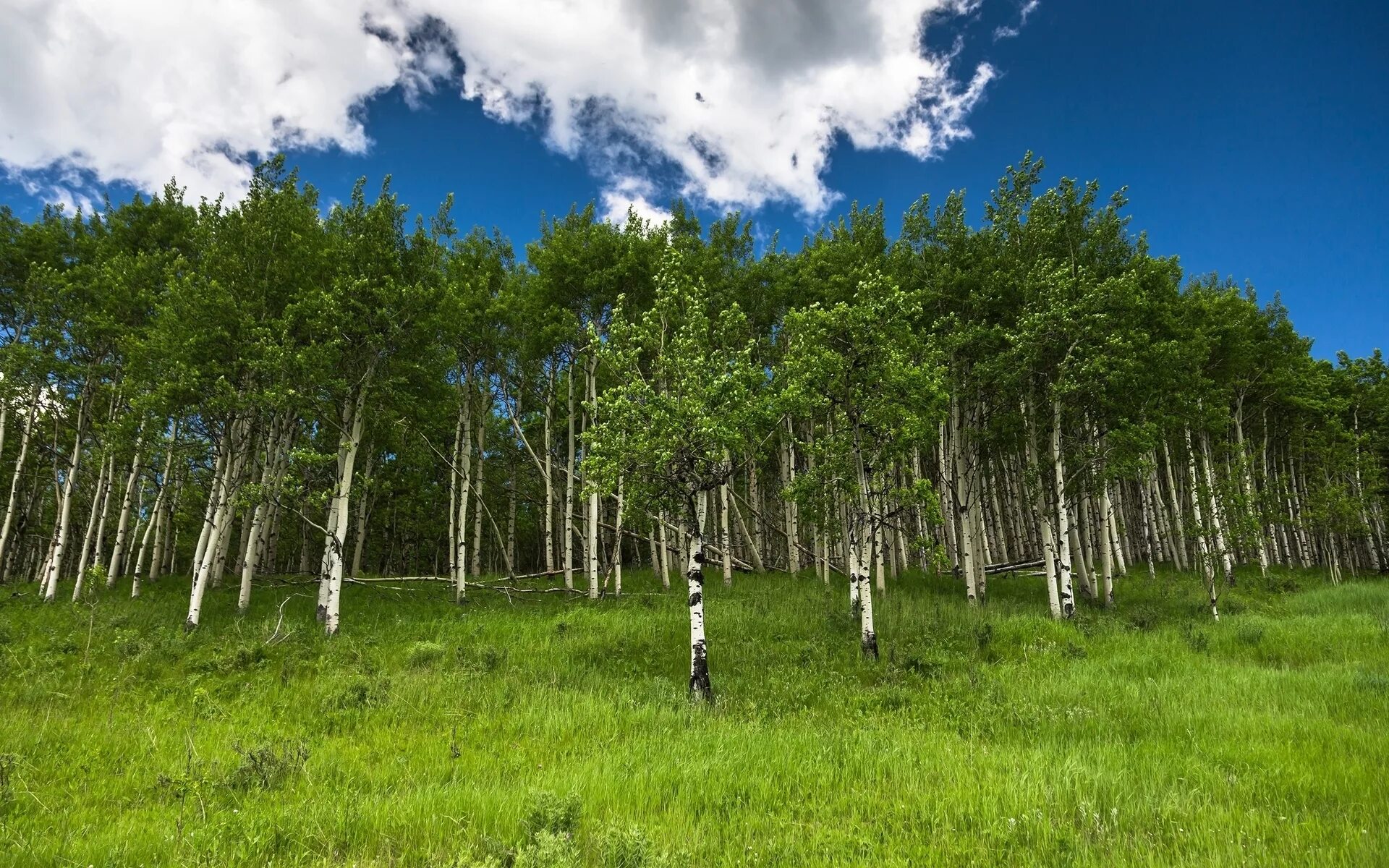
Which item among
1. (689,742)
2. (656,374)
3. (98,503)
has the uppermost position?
(656,374)

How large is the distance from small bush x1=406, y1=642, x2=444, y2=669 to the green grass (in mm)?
82

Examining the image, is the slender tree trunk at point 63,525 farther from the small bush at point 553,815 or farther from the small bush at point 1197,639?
the small bush at point 1197,639

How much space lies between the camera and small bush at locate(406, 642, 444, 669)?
14.6 m

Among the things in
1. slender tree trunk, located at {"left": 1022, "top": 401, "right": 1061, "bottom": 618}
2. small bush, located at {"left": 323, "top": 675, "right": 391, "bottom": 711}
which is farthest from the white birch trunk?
slender tree trunk, located at {"left": 1022, "top": 401, "right": 1061, "bottom": 618}

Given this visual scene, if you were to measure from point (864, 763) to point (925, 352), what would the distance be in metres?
14.1

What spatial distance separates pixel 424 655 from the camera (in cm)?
1509

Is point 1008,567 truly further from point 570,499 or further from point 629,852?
point 629,852

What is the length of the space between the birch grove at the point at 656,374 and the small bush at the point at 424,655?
4.35 meters

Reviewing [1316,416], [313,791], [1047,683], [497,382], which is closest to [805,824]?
[313,791]

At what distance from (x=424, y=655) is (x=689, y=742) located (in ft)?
28.9

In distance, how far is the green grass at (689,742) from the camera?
6297mm

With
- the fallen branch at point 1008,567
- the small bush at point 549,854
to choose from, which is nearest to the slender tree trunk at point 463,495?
the small bush at point 549,854

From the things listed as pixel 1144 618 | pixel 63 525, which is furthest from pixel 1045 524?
pixel 63 525

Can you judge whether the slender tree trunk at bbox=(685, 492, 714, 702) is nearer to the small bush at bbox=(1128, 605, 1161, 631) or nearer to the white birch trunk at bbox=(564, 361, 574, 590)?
the white birch trunk at bbox=(564, 361, 574, 590)
